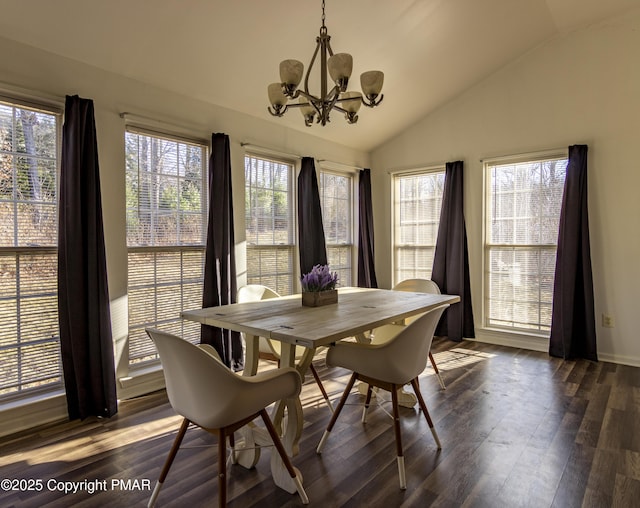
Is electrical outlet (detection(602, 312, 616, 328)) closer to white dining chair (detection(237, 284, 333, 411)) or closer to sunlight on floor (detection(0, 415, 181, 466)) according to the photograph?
white dining chair (detection(237, 284, 333, 411))

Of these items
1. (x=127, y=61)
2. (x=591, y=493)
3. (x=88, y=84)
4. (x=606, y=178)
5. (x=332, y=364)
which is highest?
(x=127, y=61)

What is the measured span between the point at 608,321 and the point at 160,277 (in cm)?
429

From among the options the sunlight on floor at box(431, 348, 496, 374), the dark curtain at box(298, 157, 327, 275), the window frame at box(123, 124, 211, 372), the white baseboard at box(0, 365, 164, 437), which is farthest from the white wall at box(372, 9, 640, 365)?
the white baseboard at box(0, 365, 164, 437)

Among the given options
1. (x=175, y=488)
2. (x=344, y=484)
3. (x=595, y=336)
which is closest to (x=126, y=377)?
(x=175, y=488)

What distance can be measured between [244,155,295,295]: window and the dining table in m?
1.50

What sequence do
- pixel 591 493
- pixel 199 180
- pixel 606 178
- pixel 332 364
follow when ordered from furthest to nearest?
pixel 606 178
pixel 199 180
pixel 332 364
pixel 591 493

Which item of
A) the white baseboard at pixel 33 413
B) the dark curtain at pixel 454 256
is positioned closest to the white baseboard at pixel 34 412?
the white baseboard at pixel 33 413

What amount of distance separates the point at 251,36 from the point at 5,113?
1.78 meters

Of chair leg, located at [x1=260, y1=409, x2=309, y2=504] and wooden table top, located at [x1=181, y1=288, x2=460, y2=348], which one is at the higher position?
wooden table top, located at [x1=181, y1=288, x2=460, y2=348]

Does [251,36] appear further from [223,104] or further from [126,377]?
[126,377]

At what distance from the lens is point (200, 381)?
1652mm

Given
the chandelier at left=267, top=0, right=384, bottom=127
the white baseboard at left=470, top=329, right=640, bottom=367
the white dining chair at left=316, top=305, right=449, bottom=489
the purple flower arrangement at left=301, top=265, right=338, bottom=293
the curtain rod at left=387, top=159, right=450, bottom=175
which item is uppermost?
the curtain rod at left=387, top=159, right=450, bottom=175

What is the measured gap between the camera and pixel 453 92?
16.0ft

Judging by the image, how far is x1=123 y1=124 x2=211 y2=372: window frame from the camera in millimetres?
3273
